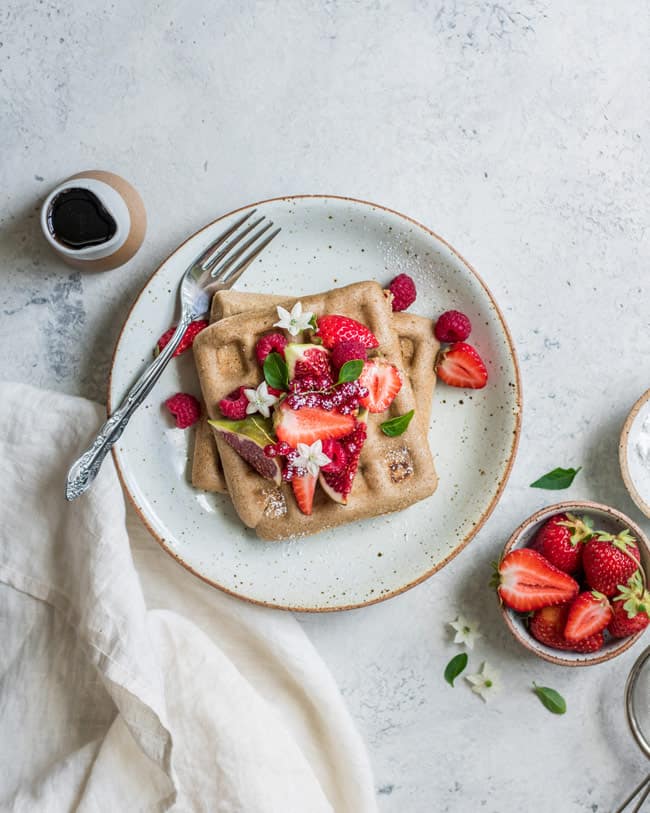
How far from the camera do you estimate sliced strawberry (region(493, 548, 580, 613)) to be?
191 cm

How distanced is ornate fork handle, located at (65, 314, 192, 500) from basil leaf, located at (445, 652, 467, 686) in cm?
104

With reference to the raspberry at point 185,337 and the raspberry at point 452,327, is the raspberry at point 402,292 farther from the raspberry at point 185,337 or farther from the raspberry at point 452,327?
the raspberry at point 185,337

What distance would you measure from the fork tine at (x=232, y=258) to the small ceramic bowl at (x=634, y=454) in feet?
3.39

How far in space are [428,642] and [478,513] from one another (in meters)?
0.39

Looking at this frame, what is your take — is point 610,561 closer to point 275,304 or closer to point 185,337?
point 275,304

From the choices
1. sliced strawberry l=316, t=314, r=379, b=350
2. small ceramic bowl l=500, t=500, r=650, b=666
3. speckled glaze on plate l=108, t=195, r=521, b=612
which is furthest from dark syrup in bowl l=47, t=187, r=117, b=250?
small ceramic bowl l=500, t=500, r=650, b=666

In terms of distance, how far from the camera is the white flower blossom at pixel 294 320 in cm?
179

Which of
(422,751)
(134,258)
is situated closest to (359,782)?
(422,751)

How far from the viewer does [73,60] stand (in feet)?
6.69

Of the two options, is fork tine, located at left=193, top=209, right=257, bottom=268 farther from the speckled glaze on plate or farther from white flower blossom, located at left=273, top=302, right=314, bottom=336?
white flower blossom, located at left=273, top=302, right=314, bottom=336

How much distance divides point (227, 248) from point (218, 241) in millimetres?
28

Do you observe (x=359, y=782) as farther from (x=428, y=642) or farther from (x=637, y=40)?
(x=637, y=40)

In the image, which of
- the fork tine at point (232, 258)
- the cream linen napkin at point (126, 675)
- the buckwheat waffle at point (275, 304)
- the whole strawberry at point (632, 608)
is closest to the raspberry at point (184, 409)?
the buckwheat waffle at point (275, 304)

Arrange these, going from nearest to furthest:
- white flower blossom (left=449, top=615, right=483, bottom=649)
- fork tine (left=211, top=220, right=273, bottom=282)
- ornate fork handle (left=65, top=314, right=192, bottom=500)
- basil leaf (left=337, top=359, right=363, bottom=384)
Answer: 1. basil leaf (left=337, top=359, right=363, bottom=384)
2. ornate fork handle (left=65, top=314, right=192, bottom=500)
3. fork tine (left=211, top=220, right=273, bottom=282)
4. white flower blossom (left=449, top=615, right=483, bottom=649)
